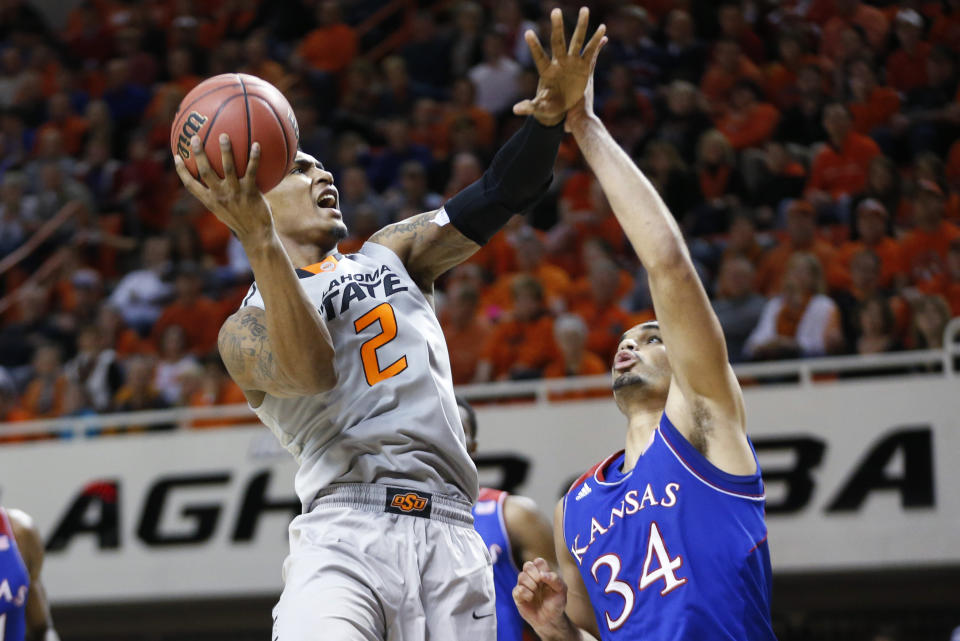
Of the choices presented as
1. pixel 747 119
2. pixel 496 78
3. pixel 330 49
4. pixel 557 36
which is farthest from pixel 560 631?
pixel 330 49

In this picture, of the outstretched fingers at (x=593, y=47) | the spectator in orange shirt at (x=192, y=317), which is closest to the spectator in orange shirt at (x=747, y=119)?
the spectator in orange shirt at (x=192, y=317)

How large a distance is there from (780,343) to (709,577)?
4335mm

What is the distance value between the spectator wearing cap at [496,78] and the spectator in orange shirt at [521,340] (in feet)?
9.05

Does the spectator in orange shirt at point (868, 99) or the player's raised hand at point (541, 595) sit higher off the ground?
the player's raised hand at point (541, 595)

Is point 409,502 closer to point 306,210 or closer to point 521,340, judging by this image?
point 306,210

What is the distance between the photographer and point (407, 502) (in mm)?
3502

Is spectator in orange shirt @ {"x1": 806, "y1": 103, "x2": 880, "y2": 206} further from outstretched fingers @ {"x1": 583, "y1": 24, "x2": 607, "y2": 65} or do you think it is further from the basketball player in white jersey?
outstretched fingers @ {"x1": 583, "y1": 24, "x2": 607, "y2": 65}

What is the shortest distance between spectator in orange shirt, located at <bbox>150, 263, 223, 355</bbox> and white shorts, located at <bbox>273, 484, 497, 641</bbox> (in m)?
6.73

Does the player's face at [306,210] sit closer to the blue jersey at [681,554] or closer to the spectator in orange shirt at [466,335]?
the blue jersey at [681,554]

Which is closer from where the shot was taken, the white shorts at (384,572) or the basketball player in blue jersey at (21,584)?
the white shorts at (384,572)

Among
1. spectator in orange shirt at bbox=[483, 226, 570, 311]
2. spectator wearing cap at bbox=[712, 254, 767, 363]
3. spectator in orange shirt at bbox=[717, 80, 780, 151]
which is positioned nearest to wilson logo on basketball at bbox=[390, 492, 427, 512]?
spectator wearing cap at bbox=[712, 254, 767, 363]

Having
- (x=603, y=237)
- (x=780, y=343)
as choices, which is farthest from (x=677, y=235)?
(x=603, y=237)

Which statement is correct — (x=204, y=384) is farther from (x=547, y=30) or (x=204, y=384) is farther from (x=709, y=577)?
(x=709, y=577)

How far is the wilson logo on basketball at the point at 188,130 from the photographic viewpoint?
3320 millimetres
